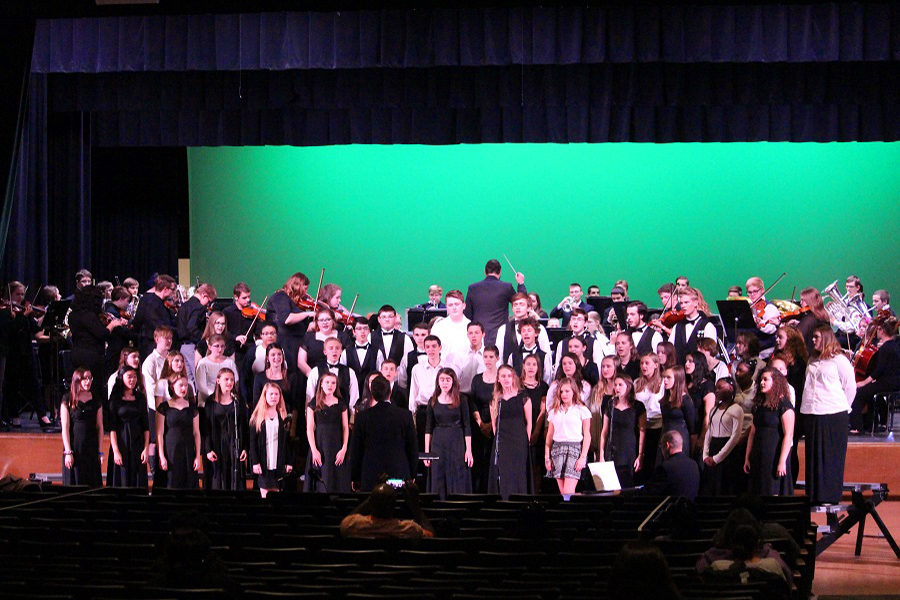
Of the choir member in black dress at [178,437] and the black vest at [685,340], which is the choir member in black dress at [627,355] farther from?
the choir member in black dress at [178,437]

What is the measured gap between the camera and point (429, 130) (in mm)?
15750

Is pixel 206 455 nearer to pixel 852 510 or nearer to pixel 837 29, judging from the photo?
pixel 852 510

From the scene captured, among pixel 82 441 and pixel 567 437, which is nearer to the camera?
pixel 567 437

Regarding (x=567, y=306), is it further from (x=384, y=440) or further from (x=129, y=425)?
(x=129, y=425)

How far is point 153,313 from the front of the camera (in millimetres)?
10758

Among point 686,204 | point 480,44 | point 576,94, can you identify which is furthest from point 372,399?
point 686,204

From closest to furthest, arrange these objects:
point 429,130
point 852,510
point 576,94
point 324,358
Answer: point 852,510, point 324,358, point 576,94, point 429,130

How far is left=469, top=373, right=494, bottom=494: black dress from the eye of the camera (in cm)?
937

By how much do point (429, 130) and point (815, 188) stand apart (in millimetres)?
6143

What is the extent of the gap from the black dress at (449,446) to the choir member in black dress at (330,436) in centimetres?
71

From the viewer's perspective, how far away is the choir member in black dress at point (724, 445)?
8.80 meters

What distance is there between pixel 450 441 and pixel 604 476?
1444 millimetres

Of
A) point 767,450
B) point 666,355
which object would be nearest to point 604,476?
point 767,450

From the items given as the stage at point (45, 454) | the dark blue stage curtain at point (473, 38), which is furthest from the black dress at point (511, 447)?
the dark blue stage curtain at point (473, 38)
